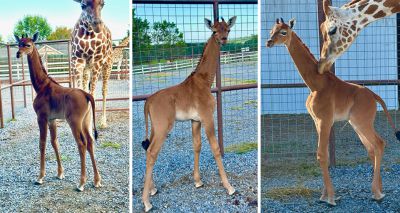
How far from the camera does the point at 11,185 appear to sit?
13.9 ft

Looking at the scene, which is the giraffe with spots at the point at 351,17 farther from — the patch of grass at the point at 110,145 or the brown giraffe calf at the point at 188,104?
the patch of grass at the point at 110,145

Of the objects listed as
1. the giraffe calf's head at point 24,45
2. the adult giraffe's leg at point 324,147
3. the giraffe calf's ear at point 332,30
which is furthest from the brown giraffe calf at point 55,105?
the giraffe calf's ear at point 332,30

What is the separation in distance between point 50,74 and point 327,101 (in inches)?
95.9

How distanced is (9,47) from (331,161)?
11.9ft

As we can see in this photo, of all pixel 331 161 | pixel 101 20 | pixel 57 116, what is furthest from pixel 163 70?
pixel 331 161

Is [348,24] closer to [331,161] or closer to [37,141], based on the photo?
[331,161]

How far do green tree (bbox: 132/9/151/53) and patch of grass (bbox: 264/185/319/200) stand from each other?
2.16m

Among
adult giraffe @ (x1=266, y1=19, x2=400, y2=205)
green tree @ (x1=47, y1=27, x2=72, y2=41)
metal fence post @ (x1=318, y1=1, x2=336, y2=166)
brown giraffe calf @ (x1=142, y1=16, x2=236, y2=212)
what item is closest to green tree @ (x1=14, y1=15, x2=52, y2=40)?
green tree @ (x1=47, y1=27, x2=72, y2=41)

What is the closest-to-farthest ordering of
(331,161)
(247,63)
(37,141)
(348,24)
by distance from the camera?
(348,24), (37,141), (331,161), (247,63)

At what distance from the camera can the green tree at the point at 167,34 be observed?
527cm

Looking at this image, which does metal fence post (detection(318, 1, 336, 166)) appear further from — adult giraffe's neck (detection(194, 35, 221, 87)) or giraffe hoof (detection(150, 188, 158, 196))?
giraffe hoof (detection(150, 188, 158, 196))

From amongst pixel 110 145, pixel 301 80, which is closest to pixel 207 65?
pixel 110 145

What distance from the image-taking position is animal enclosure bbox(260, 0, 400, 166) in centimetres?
538

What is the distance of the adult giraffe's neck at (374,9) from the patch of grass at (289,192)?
1.69 meters
